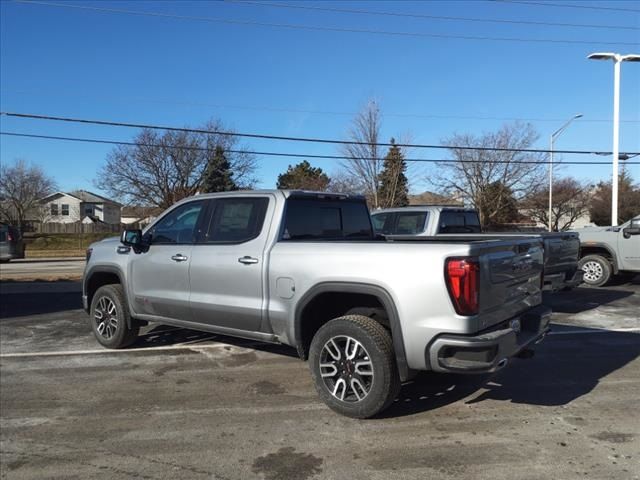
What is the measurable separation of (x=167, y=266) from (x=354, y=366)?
96.4 inches

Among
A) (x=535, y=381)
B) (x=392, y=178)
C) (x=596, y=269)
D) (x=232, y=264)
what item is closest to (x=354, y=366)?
(x=232, y=264)

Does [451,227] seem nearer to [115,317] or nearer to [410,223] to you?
[410,223]

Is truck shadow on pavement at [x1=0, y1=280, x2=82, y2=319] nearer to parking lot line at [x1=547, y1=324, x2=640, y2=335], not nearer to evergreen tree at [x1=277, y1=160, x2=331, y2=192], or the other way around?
parking lot line at [x1=547, y1=324, x2=640, y2=335]

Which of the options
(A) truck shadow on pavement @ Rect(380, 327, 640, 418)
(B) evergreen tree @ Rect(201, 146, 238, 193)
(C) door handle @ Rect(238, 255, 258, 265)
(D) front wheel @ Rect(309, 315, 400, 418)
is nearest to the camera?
(D) front wheel @ Rect(309, 315, 400, 418)

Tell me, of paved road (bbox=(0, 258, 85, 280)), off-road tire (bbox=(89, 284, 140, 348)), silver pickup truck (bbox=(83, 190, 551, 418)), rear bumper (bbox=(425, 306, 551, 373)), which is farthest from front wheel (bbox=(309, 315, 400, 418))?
paved road (bbox=(0, 258, 85, 280))

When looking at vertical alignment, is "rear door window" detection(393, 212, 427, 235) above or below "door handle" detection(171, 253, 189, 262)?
above

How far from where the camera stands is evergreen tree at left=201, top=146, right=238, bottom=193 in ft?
129

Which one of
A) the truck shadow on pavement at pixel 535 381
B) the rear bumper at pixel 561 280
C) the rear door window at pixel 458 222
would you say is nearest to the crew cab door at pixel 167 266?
the truck shadow on pavement at pixel 535 381

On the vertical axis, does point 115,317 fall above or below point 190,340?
above

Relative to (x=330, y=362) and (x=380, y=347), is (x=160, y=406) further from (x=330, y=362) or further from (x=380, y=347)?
(x=380, y=347)

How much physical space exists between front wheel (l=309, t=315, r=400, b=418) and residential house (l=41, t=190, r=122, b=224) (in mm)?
65949

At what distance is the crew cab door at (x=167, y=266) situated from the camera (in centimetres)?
545

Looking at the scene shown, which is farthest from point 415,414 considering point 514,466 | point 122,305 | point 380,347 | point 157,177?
point 157,177

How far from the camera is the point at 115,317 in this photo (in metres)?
6.35
